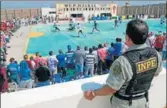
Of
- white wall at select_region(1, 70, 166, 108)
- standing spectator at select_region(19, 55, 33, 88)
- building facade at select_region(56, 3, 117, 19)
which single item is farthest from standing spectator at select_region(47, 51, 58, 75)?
building facade at select_region(56, 3, 117, 19)

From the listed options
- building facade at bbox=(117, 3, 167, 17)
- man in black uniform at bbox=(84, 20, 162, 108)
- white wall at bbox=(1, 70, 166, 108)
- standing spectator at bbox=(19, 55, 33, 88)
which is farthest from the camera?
building facade at bbox=(117, 3, 167, 17)

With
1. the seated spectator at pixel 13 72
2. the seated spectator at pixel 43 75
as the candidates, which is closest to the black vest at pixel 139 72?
the seated spectator at pixel 43 75

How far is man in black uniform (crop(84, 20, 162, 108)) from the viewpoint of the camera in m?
1.53

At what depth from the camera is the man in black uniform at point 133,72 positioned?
153cm

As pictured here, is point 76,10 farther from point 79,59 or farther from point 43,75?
point 43,75

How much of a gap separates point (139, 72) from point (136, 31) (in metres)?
0.26

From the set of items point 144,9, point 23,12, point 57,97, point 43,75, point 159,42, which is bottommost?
point 23,12

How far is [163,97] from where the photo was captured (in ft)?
8.66

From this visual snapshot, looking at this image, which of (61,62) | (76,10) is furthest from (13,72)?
(76,10)

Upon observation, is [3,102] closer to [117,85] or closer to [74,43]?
[117,85]

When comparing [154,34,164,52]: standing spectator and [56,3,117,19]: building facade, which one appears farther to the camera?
[56,3,117,19]: building facade

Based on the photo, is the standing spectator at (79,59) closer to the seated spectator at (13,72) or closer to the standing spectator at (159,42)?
the seated spectator at (13,72)

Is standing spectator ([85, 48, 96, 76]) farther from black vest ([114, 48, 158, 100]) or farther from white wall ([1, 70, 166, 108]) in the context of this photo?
black vest ([114, 48, 158, 100])

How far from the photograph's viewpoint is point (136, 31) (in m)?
1.57
